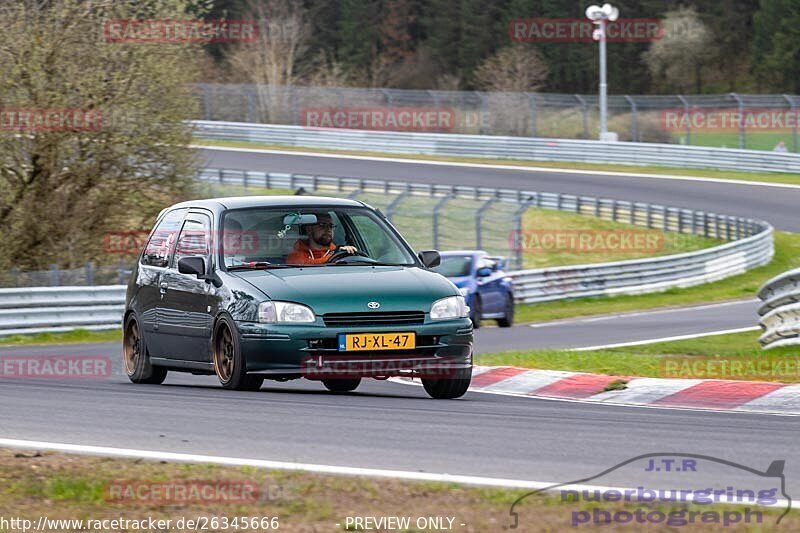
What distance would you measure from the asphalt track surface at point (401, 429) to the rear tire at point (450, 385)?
120 mm

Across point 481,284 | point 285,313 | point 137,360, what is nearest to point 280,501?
point 285,313

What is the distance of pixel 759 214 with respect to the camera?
43156 millimetres

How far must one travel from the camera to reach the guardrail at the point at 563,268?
22.4m

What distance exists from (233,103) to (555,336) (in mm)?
42352

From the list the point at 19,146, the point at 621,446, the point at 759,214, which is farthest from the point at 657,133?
the point at 621,446

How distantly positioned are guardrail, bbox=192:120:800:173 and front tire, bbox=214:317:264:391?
41.4 m

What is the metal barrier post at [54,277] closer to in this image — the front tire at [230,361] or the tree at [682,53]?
the front tire at [230,361]

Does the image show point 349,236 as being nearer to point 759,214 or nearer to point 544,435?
point 544,435

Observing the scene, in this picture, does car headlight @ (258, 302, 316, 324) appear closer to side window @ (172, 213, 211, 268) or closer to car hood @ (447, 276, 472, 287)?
side window @ (172, 213, 211, 268)

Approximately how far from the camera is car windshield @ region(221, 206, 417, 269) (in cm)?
1109

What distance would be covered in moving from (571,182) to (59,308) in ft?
92.5

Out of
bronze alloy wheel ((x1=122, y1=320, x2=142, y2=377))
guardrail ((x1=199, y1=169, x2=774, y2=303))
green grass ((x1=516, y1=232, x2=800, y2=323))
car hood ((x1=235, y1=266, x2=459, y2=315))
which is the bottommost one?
green grass ((x1=516, y1=232, x2=800, y2=323))

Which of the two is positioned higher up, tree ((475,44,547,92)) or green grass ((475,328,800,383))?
tree ((475,44,547,92))

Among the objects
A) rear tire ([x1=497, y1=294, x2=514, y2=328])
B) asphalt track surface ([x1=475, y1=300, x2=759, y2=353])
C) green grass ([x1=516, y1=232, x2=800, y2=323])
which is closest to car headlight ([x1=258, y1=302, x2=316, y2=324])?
asphalt track surface ([x1=475, y1=300, x2=759, y2=353])
